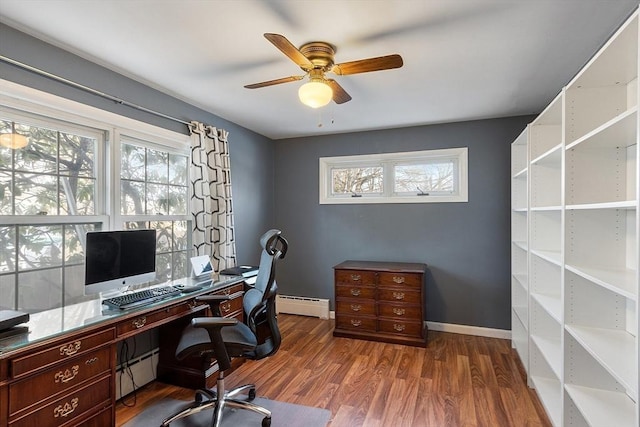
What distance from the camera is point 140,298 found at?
2.08m

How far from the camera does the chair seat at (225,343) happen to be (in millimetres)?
1926

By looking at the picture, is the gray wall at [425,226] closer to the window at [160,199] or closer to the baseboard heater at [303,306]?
the baseboard heater at [303,306]

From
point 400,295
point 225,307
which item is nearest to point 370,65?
point 225,307

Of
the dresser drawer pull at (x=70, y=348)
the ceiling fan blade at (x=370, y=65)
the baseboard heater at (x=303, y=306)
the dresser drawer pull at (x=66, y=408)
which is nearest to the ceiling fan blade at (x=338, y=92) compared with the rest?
the ceiling fan blade at (x=370, y=65)

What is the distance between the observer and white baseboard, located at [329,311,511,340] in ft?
11.5

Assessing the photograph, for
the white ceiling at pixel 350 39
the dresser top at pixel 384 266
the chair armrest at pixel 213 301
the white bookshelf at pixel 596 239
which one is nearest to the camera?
the white bookshelf at pixel 596 239

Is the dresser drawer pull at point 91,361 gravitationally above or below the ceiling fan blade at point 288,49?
below

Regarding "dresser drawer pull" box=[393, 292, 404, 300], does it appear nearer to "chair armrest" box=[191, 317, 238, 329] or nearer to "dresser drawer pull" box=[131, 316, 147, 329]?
"chair armrest" box=[191, 317, 238, 329]

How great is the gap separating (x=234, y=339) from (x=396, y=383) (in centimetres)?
139

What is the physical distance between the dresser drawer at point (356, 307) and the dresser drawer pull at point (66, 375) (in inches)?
97.4

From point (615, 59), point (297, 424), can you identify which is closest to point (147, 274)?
point (297, 424)

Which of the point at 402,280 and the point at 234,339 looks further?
the point at 402,280

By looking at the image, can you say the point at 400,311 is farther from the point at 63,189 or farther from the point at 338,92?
the point at 63,189

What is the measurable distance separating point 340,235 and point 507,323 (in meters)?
2.07
